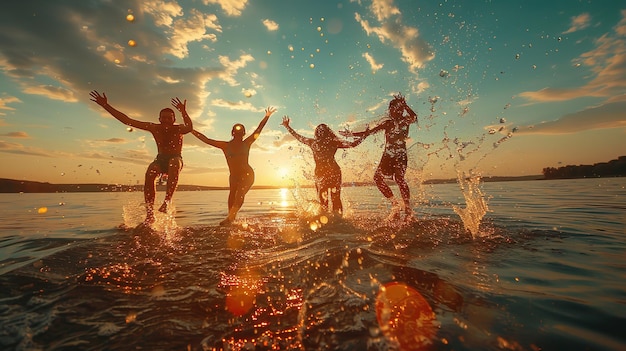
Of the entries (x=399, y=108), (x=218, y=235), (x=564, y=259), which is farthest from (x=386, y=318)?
(x=399, y=108)

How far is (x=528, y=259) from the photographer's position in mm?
4004

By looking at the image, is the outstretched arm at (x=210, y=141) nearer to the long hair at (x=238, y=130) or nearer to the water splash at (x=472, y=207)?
the long hair at (x=238, y=130)

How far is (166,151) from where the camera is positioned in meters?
7.73

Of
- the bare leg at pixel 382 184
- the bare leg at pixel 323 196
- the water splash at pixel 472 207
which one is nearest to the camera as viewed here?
the water splash at pixel 472 207

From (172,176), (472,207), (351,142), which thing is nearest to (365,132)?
(351,142)

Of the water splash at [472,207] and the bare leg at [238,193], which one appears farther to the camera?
the bare leg at [238,193]

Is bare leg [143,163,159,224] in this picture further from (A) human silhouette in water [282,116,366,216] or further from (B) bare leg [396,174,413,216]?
(B) bare leg [396,174,413,216]

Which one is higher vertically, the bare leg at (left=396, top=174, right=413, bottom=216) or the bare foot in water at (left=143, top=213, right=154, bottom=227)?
the bare leg at (left=396, top=174, right=413, bottom=216)

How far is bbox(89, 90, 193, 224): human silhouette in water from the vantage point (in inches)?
292

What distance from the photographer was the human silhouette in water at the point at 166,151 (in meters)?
7.42

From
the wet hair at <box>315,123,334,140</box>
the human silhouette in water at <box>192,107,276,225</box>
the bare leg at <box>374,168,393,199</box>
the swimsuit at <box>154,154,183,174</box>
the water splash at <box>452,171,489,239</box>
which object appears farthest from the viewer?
the wet hair at <box>315,123,334,140</box>

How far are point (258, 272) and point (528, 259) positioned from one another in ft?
12.6

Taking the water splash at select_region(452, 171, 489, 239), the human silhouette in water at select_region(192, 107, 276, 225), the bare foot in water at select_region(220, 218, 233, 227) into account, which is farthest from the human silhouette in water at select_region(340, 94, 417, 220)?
the bare foot in water at select_region(220, 218, 233, 227)

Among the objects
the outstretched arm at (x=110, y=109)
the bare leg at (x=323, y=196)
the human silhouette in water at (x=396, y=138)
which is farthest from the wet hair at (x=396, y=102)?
the outstretched arm at (x=110, y=109)
